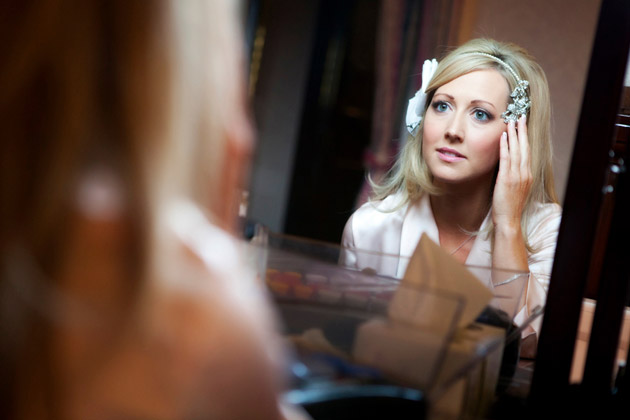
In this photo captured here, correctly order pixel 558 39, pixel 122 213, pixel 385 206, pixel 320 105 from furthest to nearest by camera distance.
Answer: pixel 320 105, pixel 558 39, pixel 385 206, pixel 122 213

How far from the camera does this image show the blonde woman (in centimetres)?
83

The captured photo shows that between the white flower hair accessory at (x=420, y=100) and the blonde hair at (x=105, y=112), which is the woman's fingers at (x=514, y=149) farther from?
the blonde hair at (x=105, y=112)

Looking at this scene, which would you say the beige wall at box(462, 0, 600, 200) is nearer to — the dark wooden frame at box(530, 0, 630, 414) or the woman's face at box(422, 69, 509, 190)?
the woman's face at box(422, 69, 509, 190)

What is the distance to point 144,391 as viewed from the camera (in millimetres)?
292

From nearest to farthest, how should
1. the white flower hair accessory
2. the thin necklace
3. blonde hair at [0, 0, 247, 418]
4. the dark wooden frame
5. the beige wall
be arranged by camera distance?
blonde hair at [0, 0, 247, 418] < the dark wooden frame < the thin necklace < the white flower hair accessory < the beige wall

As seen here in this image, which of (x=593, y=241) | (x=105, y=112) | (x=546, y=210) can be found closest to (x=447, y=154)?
(x=546, y=210)

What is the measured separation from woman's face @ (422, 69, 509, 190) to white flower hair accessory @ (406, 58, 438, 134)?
2cm

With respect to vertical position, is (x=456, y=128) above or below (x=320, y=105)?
below

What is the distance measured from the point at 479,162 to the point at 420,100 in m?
0.12

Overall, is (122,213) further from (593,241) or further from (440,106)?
(440,106)

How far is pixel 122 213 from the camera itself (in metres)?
0.28

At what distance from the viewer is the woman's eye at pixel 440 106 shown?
2.93 ft

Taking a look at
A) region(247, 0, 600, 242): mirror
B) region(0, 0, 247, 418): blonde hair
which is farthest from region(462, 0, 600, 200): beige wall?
region(247, 0, 600, 242): mirror

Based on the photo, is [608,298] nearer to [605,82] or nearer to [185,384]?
[605,82]
